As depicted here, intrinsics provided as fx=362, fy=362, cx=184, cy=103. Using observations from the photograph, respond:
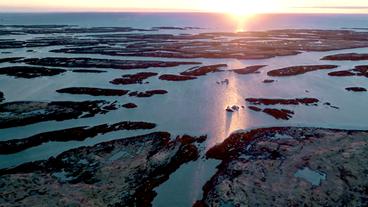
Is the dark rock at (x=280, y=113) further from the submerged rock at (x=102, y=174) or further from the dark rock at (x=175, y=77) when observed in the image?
the dark rock at (x=175, y=77)

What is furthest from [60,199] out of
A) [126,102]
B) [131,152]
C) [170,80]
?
[170,80]

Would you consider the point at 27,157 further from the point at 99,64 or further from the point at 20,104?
the point at 99,64

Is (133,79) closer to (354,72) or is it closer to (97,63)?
(97,63)

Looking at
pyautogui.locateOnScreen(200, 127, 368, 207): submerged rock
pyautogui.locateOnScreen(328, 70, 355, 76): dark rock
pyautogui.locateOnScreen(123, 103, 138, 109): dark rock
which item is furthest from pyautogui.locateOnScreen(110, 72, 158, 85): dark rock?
pyautogui.locateOnScreen(328, 70, 355, 76): dark rock

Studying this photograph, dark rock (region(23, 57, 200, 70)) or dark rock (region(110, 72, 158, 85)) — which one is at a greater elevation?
dark rock (region(23, 57, 200, 70))

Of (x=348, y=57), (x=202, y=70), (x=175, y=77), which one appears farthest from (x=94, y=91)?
(x=348, y=57)

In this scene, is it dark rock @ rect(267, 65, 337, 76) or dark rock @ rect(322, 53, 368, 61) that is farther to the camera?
dark rock @ rect(322, 53, 368, 61)

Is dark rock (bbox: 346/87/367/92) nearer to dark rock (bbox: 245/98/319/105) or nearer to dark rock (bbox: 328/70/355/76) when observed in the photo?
dark rock (bbox: 245/98/319/105)
